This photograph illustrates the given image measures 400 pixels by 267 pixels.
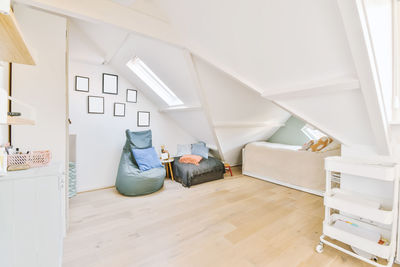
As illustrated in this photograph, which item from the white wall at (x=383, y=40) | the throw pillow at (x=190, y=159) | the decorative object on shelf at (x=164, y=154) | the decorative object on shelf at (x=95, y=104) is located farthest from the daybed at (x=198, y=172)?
the white wall at (x=383, y=40)

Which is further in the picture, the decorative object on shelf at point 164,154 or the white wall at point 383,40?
the decorative object on shelf at point 164,154

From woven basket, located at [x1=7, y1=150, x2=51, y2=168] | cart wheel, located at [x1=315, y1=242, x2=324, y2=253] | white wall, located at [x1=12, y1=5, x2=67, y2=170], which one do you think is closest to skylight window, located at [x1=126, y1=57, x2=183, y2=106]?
white wall, located at [x1=12, y1=5, x2=67, y2=170]

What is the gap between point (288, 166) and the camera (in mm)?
3387

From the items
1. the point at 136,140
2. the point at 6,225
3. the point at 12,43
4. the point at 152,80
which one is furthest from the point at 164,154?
the point at 12,43

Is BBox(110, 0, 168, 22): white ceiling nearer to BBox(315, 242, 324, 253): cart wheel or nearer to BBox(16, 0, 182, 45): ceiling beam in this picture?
BBox(16, 0, 182, 45): ceiling beam

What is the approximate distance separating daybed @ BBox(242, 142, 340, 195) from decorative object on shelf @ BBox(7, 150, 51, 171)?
11.2 feet

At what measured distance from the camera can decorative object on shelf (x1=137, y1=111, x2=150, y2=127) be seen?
3745mm

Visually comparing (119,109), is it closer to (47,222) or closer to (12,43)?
(47,222)

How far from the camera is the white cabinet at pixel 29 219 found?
100 cm

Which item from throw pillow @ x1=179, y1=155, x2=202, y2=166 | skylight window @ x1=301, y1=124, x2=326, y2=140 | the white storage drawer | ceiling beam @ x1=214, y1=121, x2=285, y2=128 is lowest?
throw pillow @ x1=179, y1=155, x2=202, y2=166

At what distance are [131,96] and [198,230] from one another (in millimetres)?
2725

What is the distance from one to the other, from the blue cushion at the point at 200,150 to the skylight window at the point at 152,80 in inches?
46.7

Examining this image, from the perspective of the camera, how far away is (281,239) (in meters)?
1.85

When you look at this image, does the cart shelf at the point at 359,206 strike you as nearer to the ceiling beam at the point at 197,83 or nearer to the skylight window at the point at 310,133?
the ceiling beam at the point at 197,83
